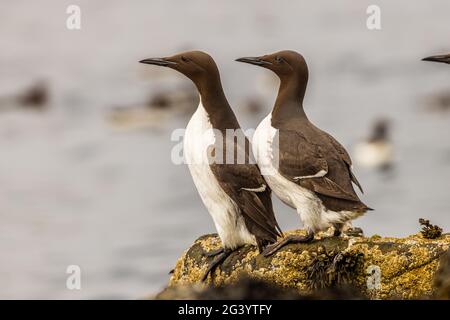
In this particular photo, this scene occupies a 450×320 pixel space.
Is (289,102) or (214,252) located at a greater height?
(289,102)

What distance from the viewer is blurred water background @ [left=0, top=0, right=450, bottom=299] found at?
23.0 metres

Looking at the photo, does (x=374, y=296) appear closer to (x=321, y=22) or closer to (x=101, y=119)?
(x=101, y=119)

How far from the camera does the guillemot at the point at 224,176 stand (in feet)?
37.0

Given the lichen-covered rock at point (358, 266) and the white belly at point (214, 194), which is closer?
the lichen-covered rock at point (358, 266)

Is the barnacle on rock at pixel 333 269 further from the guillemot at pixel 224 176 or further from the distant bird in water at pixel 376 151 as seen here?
the distant bird in water at pixel 376 151

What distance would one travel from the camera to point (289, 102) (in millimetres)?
11625

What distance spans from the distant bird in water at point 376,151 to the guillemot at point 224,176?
52.1 ft

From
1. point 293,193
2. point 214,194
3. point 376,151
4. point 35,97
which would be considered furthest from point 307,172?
point 35,97

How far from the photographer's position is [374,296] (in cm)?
1058

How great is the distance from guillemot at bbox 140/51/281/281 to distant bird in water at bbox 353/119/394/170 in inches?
626

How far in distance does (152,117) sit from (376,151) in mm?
6481
